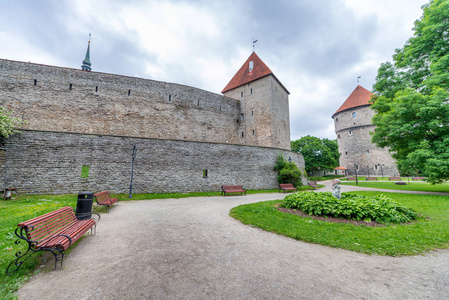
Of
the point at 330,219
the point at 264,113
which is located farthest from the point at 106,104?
the point at 330,219

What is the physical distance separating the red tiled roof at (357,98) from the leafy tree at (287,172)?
32.1 meters

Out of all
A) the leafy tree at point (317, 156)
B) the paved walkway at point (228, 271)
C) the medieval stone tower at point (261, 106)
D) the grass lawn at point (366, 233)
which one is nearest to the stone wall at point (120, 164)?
the medieval stone tower at point (261, 106)

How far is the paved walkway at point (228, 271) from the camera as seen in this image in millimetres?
Answer: 2475

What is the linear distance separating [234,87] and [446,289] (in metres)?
29.1

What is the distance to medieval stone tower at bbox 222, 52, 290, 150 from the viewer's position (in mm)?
25125

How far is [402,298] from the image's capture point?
241cm

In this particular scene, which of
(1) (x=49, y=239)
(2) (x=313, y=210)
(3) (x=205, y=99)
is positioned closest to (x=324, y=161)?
(3) (x=205, y=99)

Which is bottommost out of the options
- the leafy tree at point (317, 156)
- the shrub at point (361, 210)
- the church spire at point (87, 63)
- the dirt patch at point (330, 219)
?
the dirt patch at point (330, 219)

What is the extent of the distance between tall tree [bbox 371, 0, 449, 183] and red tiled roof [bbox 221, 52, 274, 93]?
14152 mm

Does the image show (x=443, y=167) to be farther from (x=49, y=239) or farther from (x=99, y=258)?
(x=49, y=239)

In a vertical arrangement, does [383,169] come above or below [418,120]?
below

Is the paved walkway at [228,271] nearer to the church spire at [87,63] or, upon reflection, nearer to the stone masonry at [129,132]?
the stone masonry at [129,132]

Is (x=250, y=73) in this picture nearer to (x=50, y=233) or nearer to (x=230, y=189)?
(x=230, y=189)

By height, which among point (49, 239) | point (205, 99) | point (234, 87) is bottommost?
point (49, 239)
